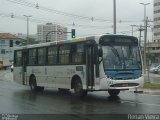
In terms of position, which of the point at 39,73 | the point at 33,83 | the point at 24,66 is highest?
the point at 24,66

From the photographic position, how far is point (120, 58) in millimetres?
19062

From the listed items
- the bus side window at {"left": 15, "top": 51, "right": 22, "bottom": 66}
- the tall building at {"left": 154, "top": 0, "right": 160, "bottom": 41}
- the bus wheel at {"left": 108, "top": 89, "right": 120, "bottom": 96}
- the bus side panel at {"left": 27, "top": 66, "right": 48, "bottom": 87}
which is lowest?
the bus wheel at {"left": 108, "top": 89, "right": 120, "bottom": 96}

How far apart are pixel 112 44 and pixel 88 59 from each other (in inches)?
49.6

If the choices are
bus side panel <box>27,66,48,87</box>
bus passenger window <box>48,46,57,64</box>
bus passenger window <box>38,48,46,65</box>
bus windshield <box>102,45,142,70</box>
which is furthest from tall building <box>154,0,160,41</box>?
bus windshield <box>102,45,142,70</box>

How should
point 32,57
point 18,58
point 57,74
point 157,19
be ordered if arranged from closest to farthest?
point 57,74 → point 32,57 → point 18,58 → point 157,19

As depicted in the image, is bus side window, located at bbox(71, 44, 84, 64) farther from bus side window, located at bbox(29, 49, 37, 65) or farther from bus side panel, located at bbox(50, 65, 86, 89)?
bus side window, located at bbox(29, 49, 37, 65)

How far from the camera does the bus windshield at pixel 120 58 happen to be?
19.0 m

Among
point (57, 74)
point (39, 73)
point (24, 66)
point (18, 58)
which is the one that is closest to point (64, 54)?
point (57, 74)

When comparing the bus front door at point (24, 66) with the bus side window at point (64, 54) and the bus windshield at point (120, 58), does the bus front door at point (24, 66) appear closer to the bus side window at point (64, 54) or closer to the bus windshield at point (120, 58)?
the bus side window at point (64, 54)

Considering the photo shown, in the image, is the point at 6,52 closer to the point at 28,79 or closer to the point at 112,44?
the point at 28,79

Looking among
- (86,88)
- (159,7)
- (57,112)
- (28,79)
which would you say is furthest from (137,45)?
(159,7)

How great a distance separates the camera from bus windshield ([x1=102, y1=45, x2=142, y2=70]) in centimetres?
1897

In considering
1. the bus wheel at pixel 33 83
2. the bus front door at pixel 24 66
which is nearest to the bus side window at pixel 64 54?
the bus wheel at pixel 33 83

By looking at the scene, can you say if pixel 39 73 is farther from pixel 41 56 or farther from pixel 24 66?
pixel 24 66
